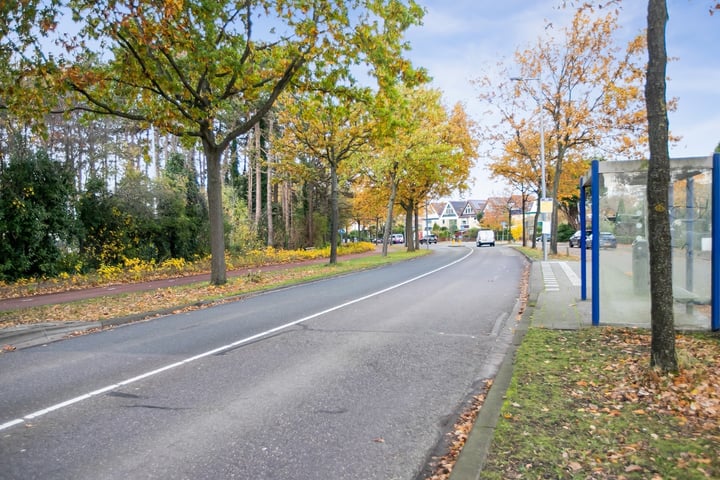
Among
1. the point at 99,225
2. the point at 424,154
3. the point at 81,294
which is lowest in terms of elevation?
the point at 81,294

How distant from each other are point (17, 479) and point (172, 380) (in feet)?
7.81

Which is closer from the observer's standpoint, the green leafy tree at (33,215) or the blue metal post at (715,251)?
the blue metal post at (715,251)

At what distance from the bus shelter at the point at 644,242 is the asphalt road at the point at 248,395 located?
1.92 m

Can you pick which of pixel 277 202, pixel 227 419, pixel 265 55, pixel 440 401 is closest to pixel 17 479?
pixel 227 419

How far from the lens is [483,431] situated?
3969mm

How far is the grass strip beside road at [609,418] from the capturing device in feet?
10.9

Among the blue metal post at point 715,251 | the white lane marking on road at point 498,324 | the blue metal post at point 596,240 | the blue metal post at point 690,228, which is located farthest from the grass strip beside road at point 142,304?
the blue metal post at point 715,251

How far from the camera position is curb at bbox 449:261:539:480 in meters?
3.32

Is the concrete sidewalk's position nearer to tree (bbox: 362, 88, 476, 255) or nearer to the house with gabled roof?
tree (bbox: 362, 88, 476, 255)

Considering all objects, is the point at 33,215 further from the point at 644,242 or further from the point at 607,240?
the point at 644,242

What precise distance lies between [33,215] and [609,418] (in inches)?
730

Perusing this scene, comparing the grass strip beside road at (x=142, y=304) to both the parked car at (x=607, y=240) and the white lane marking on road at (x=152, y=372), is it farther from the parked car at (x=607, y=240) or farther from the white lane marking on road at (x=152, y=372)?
the parked car at (x=607, y=240)

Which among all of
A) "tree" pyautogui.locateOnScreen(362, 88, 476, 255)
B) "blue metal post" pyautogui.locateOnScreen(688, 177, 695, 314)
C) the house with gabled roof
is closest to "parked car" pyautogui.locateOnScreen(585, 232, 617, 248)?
"blue metal post" pyautogui.locateOnScreen(688, 177, 695, 314)

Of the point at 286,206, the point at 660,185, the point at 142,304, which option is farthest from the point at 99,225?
the point at 660,185
